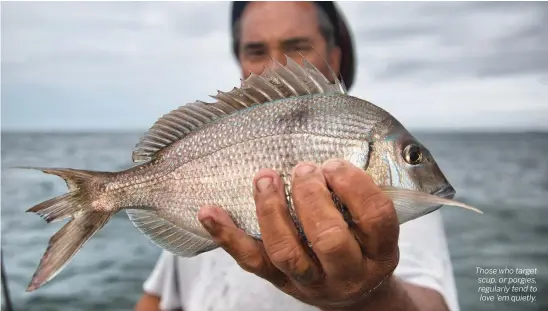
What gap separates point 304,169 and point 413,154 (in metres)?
0.18

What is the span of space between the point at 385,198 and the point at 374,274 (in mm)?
166

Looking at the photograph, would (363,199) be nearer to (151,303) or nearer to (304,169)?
(304,169)

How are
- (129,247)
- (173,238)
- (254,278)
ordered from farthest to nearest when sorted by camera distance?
(129,247) → (254,278) → (173,238)

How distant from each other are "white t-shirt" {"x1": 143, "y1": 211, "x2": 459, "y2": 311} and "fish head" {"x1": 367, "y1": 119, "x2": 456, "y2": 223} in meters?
0.53

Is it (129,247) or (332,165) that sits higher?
(332,165)

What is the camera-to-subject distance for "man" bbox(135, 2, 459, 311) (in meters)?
0.74

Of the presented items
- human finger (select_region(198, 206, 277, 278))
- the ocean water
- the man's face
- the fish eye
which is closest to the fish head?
the fish eye

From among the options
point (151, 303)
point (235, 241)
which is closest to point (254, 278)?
point (151, 303)

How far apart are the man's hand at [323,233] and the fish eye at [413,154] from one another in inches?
3.1

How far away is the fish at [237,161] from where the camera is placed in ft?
2.53

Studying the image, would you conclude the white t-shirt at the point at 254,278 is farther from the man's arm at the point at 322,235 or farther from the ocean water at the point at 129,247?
the ocean water at the point at 129,247

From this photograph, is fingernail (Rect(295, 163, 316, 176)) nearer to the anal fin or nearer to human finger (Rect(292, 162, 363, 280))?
human finger (Rect(292, 162, 363, 280))

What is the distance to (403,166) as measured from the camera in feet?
2.51

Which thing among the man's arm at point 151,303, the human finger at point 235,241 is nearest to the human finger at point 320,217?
the human finger at point 235,241
